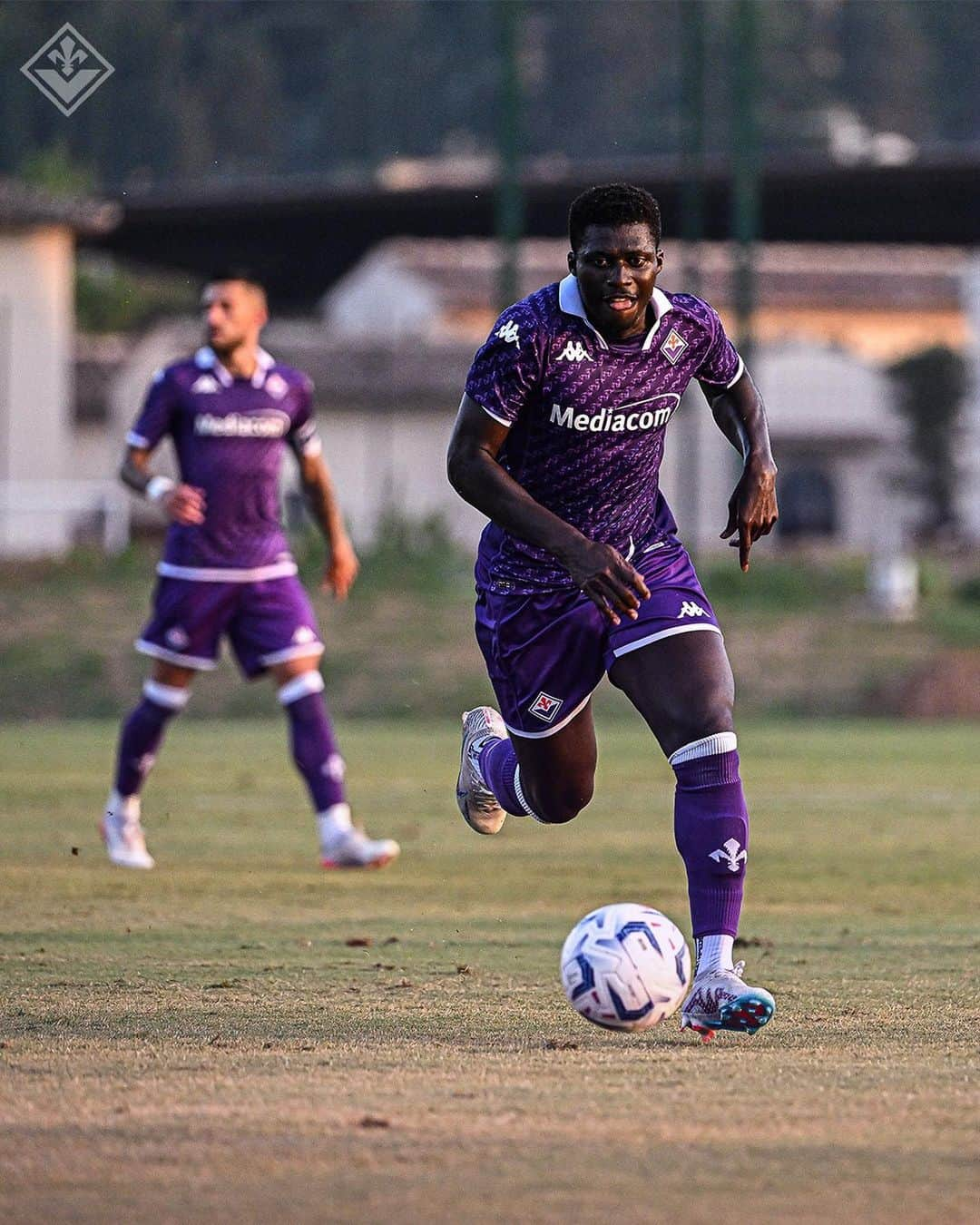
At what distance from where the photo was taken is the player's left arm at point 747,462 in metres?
A: 6.45

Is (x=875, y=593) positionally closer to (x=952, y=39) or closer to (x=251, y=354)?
(x=952, y=39)

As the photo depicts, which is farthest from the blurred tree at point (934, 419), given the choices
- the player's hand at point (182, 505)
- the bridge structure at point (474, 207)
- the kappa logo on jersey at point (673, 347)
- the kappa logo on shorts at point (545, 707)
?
the kappa logo on jersey at point (673, 347)

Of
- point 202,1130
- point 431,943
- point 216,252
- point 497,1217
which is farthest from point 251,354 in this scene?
point 216,252

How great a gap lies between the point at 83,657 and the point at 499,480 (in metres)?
16.7

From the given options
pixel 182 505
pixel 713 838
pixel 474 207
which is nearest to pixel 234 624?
pixel 182 505

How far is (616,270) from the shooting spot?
6133 millimetres

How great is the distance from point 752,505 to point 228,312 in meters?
4.47

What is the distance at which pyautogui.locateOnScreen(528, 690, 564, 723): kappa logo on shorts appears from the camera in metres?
6.75

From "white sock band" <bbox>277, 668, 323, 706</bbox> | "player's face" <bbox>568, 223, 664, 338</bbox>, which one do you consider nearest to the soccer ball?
"player's face" <bbox>568, 223, 664, 338</bbox>

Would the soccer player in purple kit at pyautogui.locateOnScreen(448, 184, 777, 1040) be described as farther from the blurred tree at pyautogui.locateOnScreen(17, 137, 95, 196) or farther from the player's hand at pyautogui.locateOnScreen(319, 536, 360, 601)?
the blurred tree at pyautogui.locateOnScreen(17, 137, 95, 196)

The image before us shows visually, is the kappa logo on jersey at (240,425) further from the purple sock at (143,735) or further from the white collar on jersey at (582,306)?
the white collar on jersey at (582,306)

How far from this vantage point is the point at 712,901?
19.9ft

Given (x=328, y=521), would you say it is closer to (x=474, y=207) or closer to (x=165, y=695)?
(x=165, y=695)

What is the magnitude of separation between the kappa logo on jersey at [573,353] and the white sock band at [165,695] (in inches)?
180
